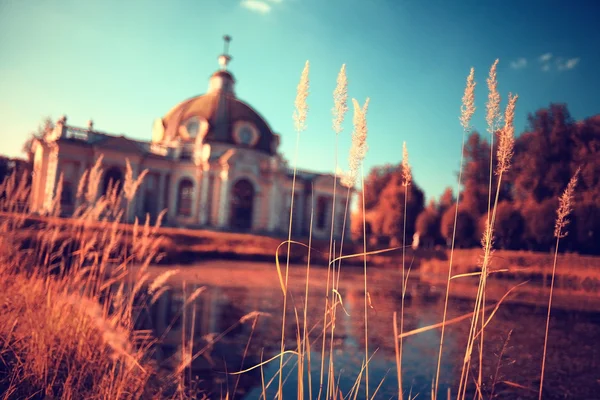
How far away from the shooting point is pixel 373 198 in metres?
46.8

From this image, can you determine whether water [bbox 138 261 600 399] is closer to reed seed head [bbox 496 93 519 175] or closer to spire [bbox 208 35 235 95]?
reed seed head [bbox 496 93 519 175]

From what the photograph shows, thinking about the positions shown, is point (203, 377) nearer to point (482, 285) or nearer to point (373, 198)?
point (482, 285)

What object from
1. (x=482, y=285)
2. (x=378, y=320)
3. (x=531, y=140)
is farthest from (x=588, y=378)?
(x=531, y=140)

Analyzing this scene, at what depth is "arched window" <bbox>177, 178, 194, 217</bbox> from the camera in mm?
31109

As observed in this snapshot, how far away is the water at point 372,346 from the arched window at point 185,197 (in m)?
22.9

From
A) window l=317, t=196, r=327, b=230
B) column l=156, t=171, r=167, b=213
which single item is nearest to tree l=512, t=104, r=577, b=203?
window l=317, t=196, r=327, b=230

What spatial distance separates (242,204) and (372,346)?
88.7 ft

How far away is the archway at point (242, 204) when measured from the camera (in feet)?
102

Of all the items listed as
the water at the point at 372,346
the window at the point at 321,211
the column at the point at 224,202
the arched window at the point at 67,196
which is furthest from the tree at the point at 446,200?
the arched window at the point at 67,196

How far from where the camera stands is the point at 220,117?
110 feet

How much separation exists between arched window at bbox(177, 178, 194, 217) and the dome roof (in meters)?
3.95

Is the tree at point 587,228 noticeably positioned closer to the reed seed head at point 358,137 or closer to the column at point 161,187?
the reed seed head at point 358,137

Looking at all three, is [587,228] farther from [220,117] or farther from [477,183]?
[220,117]

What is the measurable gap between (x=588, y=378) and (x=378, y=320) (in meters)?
3.16
